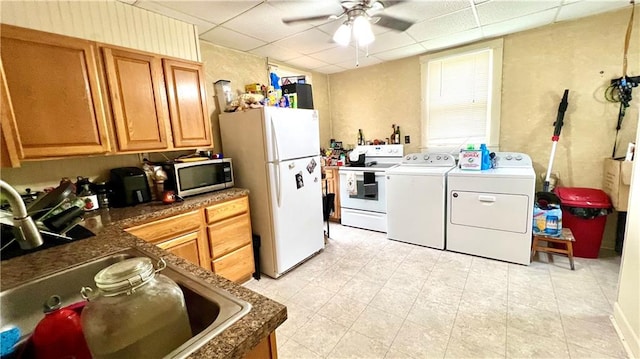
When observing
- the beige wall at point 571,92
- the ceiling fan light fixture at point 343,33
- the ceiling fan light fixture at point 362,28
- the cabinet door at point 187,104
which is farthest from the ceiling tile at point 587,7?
the cabinet door at point 187,104

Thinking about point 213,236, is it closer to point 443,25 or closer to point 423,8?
point 423,8

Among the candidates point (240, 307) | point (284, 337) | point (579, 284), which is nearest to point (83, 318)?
point (240, 307)

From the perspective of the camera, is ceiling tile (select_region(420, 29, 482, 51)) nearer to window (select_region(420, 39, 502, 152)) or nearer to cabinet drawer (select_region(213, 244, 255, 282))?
window (select_region(420, 39, 502, 152))

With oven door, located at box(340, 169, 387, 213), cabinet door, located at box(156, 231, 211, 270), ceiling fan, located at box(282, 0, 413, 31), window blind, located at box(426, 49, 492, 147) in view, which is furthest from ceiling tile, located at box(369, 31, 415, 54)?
cabinet door, located at box(156, 231, 211, 270)

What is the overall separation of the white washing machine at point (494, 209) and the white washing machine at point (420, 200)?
100mm

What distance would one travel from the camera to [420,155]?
338 centimetres

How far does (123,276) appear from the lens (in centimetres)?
58

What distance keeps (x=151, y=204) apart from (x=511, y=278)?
305 cm

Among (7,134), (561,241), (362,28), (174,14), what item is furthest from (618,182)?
(7,134)

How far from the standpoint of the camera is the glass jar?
571 mm

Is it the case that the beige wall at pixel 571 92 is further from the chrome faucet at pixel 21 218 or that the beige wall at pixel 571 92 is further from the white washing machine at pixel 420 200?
the chrome faucet at pixel 21 218

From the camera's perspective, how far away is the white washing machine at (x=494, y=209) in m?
2.44

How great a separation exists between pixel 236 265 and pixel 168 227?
2.41 feet

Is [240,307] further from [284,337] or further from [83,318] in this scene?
[284,337]
